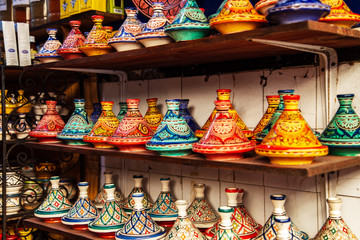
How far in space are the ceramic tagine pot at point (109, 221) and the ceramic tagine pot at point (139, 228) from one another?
0.28 feet

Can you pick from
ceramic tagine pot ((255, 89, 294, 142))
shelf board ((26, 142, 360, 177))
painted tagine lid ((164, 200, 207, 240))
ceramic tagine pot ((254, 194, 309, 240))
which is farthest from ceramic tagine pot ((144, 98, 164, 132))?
ceramic tagine pot ((254, 194, 309, 240))

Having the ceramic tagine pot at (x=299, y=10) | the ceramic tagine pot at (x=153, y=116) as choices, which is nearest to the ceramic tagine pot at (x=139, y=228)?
the ceramic tagine pot at (x=153, y=116)

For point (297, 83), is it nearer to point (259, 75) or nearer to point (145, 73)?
point (259, 75)

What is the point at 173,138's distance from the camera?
147cm

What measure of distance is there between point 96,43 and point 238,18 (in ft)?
2.51

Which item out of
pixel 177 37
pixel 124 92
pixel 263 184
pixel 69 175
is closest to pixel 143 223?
pixel 263 184

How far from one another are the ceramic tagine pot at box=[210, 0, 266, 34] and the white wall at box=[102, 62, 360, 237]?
0.33 metres

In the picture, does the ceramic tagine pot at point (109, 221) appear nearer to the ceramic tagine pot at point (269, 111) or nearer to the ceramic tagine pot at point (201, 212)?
the ceramic tagine pot at point (201, 212)

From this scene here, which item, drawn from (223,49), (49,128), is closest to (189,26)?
(223,49)

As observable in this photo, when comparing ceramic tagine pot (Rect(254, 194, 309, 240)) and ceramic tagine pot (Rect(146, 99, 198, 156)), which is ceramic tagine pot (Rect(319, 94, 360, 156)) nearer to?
ceramic tagine pot (Rect(254, 194, 309, 240))

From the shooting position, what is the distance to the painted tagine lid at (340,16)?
1.21 meters

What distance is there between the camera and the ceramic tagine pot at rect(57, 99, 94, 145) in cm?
191

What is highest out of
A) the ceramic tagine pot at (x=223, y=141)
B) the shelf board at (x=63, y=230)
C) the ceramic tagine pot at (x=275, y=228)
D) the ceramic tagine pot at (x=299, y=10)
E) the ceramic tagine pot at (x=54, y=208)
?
the ceramic tagine pot at (x=299, y=10)

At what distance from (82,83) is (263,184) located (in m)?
1.21
